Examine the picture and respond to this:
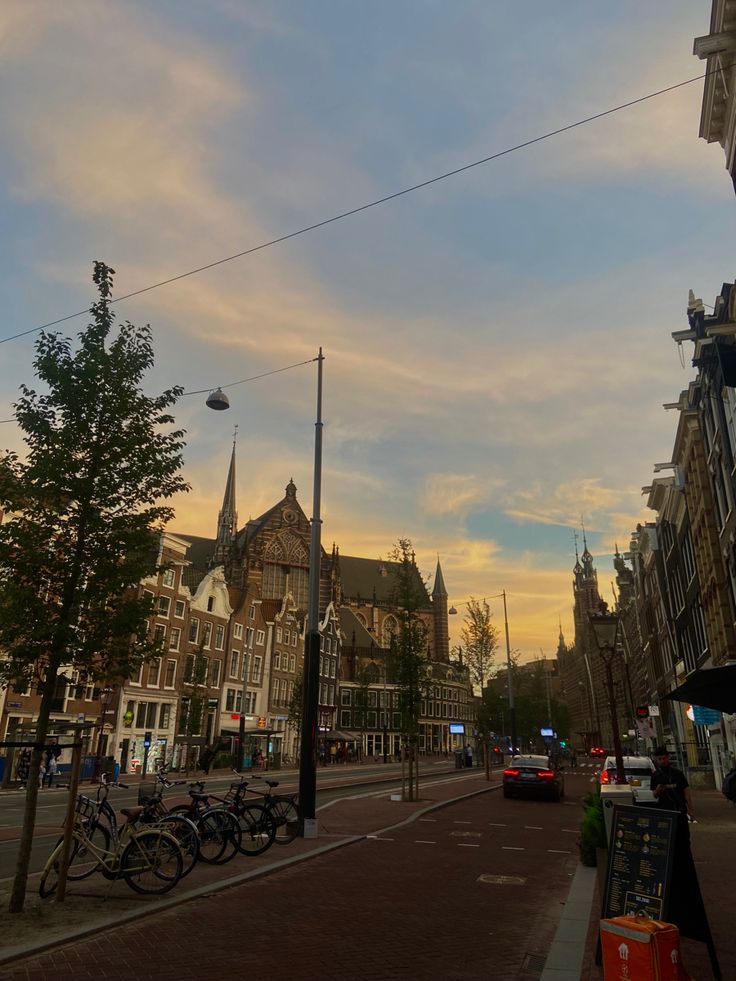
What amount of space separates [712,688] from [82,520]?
313 inches

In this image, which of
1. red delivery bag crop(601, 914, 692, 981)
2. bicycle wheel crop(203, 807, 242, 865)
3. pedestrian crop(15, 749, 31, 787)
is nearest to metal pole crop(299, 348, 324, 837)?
bicycle wheel crop(203, 807, 242, 865)

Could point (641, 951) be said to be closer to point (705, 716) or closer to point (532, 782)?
point (532, 782)

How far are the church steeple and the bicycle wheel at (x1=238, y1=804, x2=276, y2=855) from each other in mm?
70366

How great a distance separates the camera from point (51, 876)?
896cm

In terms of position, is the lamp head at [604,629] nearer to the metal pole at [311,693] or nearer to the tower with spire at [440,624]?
the metal pole at [311,693]

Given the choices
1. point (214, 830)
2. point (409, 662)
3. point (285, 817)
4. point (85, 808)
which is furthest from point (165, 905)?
point (409, 662)

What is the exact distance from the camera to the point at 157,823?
9.55 metres

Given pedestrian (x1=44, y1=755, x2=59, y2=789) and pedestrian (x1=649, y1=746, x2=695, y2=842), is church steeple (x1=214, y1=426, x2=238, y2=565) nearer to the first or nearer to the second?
pedestrian (x1=44, y1=755, x2=59, y2=789)

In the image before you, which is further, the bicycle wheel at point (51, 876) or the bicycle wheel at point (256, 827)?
the bicycle wheel at point (256, 827)

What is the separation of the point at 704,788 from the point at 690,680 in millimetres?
31206

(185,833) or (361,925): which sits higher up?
(185,833)

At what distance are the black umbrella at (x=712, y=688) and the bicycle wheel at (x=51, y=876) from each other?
783 cm

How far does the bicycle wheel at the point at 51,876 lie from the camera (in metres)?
8.43

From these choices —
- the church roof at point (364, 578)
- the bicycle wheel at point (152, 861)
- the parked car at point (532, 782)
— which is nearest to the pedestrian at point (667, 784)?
the bicycle wheel at point (152, 861)
